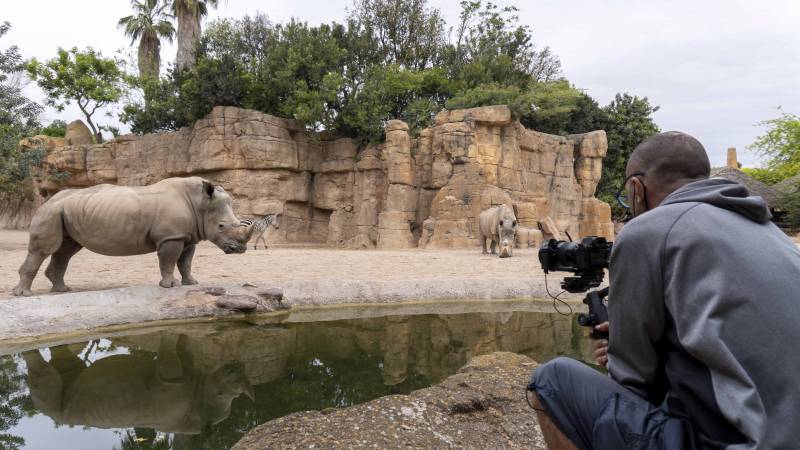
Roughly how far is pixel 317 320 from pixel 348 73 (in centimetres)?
1786

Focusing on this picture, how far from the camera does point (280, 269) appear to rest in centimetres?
1138

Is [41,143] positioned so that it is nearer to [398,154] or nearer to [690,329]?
[398,154]

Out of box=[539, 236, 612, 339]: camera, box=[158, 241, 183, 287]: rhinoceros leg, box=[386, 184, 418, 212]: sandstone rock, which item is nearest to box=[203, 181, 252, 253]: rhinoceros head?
box=[158, 241, 183, 287]: rhinoceros leg

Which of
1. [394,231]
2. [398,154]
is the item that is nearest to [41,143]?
[398,154]

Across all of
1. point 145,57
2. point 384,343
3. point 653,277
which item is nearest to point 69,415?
point 384,343

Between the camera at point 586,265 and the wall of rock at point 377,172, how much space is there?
53.2 feet

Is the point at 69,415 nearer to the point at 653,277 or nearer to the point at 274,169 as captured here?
the point at 653,277

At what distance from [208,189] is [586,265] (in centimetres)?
676

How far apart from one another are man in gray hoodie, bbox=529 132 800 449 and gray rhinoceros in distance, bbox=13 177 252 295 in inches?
272

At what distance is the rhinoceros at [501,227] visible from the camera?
1509 centimetres

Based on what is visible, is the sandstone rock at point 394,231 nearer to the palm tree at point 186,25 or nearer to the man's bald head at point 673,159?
the palm tree at point 186,25

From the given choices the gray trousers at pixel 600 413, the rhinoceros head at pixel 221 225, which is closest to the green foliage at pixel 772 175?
the rhinoceros head at pixel 221 225

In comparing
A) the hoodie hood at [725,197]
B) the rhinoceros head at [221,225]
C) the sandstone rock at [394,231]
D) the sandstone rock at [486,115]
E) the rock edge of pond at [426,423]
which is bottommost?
the sandstone rock at [394,231]

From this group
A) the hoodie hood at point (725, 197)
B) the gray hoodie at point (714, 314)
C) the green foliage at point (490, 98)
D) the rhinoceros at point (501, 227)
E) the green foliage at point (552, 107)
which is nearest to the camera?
the gray hoodie at point (714, 314)
